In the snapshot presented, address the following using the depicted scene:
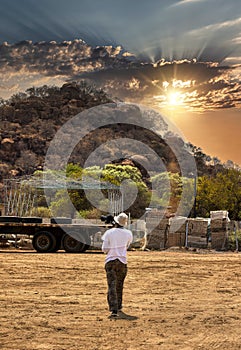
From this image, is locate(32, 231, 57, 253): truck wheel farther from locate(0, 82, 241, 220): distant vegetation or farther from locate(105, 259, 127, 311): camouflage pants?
locate(0, 82, 241, 220): distant vegetation

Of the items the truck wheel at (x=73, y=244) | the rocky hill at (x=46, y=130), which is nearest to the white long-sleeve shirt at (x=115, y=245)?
the truck wheel at (x=73, y=244)

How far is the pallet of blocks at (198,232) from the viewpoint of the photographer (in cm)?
3412

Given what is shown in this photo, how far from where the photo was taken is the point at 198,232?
34.5 metres

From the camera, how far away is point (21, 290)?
14945mm

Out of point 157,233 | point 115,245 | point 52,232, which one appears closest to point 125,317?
point 115,245

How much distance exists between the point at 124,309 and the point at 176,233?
73.5ft

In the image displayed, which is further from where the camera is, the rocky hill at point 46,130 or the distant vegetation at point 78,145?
the rocky hill at point 46,130

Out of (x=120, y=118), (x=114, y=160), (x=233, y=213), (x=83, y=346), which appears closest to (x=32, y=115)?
(x=120, y=118)

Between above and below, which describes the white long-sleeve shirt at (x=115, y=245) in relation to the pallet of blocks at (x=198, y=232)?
below

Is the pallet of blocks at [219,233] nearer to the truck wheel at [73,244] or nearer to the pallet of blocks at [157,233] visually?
the pallet of blocks at [157,233]

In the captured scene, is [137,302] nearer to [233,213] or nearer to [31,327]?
[31,327]

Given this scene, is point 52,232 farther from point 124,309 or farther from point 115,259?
point 115,259

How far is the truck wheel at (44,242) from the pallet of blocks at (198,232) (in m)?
9.11

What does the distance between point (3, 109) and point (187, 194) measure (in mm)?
108340
